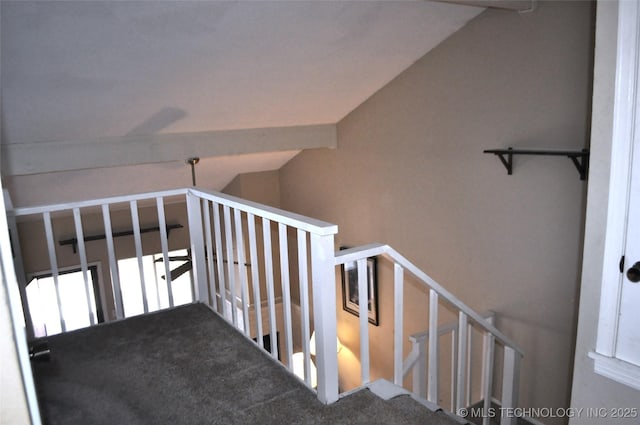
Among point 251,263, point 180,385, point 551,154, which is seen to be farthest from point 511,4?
point 180,385

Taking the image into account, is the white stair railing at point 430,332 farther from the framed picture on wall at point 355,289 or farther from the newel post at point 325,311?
the framed picture on wall at point 355,289

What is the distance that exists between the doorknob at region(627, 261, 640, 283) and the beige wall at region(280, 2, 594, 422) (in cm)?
175

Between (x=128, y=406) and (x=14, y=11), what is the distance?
2062 millimetres

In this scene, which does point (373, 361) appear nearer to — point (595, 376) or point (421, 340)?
point (421, 340)

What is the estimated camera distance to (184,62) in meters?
3.47

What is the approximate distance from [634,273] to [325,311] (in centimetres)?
113

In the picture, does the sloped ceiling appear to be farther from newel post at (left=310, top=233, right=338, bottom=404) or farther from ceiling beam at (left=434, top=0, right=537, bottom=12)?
newel post at (left=310, top=233, right=338, bottom=404)

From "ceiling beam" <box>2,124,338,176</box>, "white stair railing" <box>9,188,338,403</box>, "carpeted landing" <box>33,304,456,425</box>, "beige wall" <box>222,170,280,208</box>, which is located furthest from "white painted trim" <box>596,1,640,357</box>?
"beige wall" <box>222,170,280,208</box>

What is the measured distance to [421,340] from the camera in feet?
10.2

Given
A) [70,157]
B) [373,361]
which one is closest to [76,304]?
[70,157]

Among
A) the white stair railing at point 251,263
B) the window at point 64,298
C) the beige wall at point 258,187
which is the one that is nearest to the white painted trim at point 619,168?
the white stair railing at point 251,263

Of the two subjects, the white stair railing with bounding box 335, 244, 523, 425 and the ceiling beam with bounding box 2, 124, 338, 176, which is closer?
the white stair railing with bounding box 335, 244, 523, 425

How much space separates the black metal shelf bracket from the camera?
3.23 meters

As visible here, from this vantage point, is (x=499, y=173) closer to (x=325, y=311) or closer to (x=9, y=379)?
(x=325, y=311)
